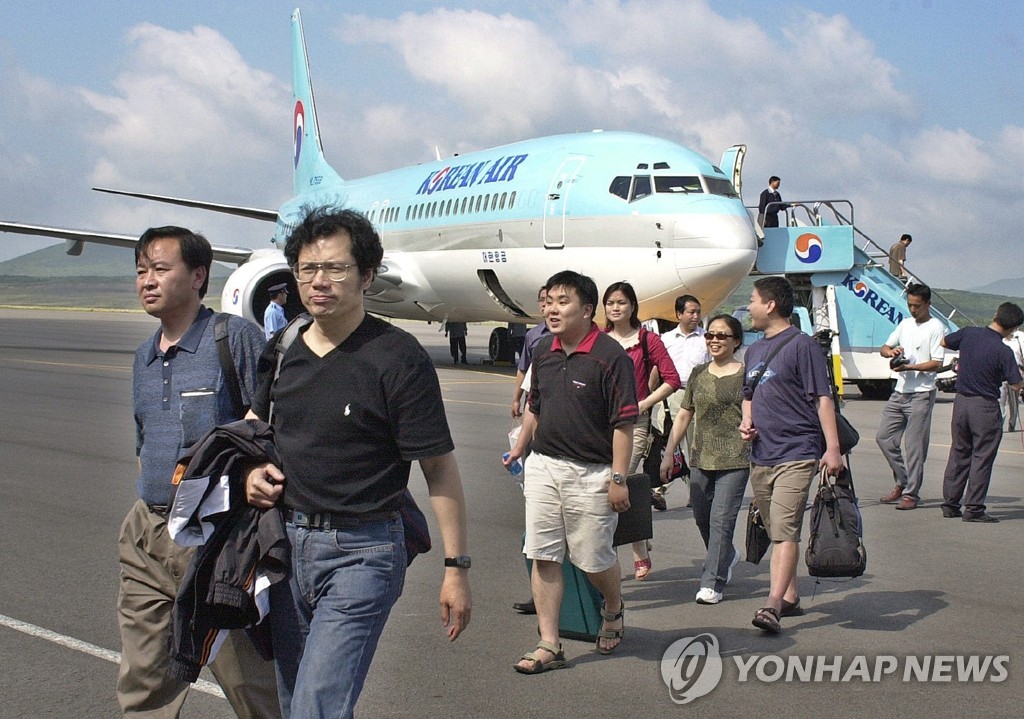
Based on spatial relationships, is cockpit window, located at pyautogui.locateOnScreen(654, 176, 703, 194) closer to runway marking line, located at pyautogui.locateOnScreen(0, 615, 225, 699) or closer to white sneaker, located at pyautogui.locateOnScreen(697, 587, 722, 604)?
white sneaker, located at pyautogui.locateOnScreen(697, 587, 722, 604)

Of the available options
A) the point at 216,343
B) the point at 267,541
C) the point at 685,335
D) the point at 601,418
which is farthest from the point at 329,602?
the point at 685,335

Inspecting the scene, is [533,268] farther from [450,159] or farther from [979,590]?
[979,590]

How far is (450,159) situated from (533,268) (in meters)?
5.68

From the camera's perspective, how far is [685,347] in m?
9.45

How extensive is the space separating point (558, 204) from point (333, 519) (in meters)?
15.9

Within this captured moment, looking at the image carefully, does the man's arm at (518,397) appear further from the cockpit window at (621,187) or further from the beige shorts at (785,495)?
the cockpit window at (621,187)

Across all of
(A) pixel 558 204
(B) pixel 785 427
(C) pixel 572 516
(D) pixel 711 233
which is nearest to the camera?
(C) pixel 572 516

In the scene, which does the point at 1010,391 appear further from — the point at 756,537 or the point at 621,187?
the point at 756,537

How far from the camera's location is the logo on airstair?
67.1 feet

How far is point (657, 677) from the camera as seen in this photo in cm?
538

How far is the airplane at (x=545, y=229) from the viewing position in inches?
697

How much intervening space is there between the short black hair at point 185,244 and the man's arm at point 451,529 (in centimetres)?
122

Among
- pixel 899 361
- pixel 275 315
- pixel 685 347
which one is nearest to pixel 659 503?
pixel 685 347

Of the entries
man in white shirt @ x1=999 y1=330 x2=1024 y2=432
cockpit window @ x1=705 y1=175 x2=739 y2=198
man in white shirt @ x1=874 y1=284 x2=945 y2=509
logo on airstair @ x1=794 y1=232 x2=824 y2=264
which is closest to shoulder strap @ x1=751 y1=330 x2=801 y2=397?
man in white shirt @ x1=874 y1=284 x2=945 y2=509
